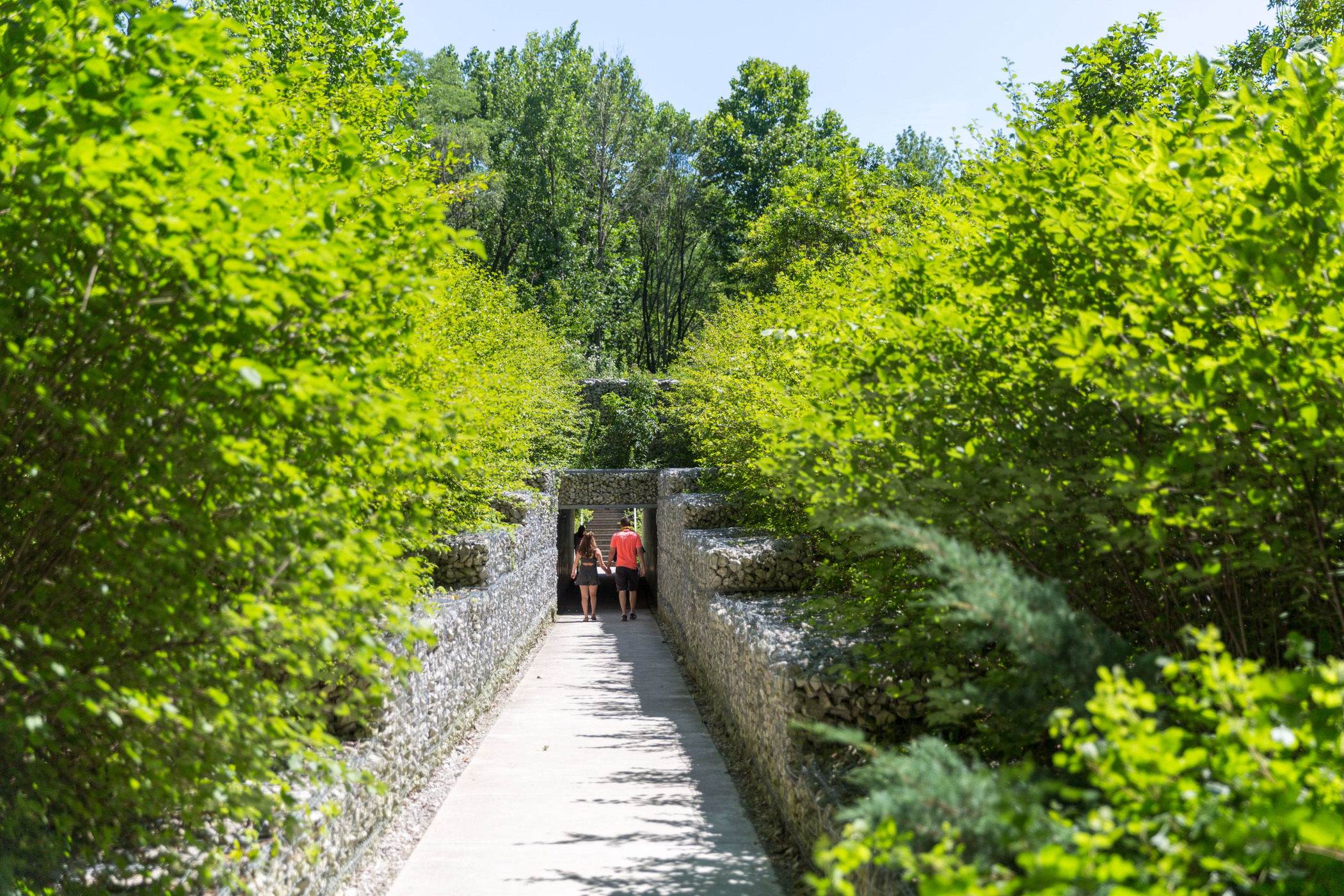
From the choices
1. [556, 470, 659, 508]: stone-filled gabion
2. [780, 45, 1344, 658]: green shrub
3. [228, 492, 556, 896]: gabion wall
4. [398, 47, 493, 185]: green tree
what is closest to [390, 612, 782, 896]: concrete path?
[228, 492, 556, 896]: gabion wall

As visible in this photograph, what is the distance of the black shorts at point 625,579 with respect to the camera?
18625mm

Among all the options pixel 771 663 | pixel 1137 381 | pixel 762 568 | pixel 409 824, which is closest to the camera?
pixel 1137 381

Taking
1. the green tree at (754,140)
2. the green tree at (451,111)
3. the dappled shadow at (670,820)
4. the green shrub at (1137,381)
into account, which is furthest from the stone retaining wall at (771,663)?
the green tree at (754,140)

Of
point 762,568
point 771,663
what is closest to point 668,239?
point 762,568

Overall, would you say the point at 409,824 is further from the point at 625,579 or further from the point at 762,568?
the point at 625,579

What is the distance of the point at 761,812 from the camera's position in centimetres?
650

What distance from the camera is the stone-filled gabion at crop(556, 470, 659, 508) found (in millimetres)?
21359

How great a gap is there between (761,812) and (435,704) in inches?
110

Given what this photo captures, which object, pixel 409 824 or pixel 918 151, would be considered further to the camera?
pixel 918 151

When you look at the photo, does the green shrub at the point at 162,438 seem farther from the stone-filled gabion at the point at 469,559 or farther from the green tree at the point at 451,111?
the green tree at the point at 451,111

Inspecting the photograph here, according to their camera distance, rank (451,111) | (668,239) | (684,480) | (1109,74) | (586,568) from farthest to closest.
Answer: (668,239) < (451,111) < (586,568) < (684,480) < (1109,74)

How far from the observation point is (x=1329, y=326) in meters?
2.83

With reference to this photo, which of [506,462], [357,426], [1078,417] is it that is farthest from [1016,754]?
[506,462]

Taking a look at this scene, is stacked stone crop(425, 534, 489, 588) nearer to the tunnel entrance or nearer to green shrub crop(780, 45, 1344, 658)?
green shrub crop(780, 45, 1344, 658)
